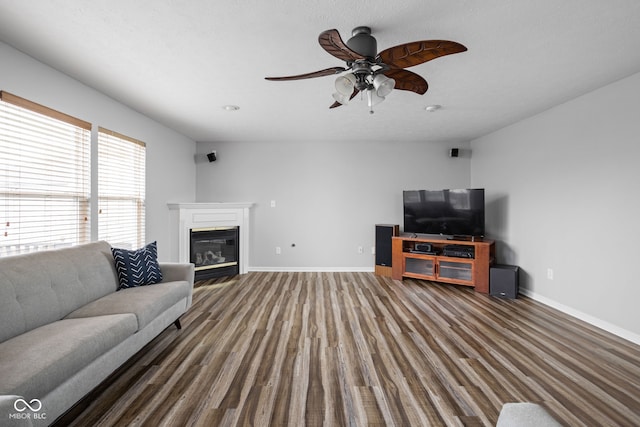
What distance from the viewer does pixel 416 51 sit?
1.71 meters

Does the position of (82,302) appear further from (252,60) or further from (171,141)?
(171,141)

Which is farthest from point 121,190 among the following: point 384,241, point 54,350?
point 384,241

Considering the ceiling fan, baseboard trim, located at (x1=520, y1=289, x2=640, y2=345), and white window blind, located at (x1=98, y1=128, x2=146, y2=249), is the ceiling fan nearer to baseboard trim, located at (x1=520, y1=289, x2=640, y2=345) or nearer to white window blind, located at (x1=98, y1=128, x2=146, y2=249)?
white window blind, located at (x1=98, y1=128, x2=146, y2=249)

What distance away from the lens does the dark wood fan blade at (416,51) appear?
5.28ft

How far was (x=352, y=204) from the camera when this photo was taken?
5.32 m

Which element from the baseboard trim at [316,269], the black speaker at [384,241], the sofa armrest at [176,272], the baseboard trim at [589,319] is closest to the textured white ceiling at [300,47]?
the sofa armrest at [176,272]

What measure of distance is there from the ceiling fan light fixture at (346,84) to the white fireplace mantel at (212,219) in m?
3.44

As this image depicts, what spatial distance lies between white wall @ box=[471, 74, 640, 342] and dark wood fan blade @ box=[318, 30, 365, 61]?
285 cm

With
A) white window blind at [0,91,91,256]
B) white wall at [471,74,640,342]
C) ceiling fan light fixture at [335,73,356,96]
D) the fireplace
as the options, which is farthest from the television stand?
white window blind at [0,91,91,256]

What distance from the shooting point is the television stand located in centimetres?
409

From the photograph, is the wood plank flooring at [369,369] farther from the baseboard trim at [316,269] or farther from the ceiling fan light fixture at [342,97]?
the ceiling fan light fixture at [342,97]

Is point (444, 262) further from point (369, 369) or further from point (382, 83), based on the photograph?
point (382, 83)

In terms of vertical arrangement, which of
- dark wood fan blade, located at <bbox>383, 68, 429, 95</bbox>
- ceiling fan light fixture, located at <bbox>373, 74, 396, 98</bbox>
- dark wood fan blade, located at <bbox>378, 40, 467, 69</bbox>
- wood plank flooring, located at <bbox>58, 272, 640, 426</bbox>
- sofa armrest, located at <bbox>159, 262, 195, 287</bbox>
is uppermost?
dark wood fan blade, located at <bbox>383, 68, 429, 95</bbox>

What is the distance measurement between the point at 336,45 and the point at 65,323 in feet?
8.07
